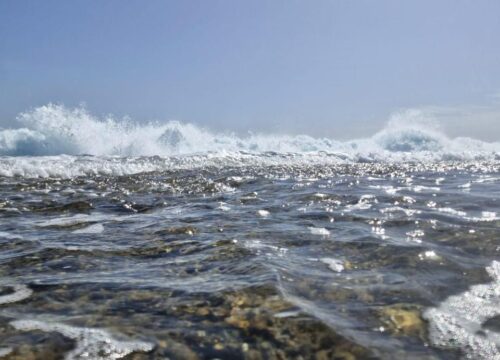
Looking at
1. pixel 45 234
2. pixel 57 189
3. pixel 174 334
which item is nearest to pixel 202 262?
pixel 174 334

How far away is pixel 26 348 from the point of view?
7.54 feet

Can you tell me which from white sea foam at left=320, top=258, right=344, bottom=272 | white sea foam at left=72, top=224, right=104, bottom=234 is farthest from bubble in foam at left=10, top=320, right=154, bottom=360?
white sea foam at left=72, top=224, right=104, bottom=234

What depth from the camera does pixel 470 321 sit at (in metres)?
2.67

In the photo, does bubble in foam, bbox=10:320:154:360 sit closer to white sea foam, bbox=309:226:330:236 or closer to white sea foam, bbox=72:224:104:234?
white sea foam, bbox=72:224:104:234

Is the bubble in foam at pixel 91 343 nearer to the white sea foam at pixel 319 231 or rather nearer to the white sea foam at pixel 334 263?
the white sea foam at pixel 334 263

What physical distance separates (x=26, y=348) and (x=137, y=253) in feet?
6.25

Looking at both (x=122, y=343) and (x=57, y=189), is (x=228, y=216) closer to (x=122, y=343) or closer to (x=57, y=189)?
(x=122, y=343)

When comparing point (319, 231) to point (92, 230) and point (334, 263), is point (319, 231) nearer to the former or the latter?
point (334, 263)

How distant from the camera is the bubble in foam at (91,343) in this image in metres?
2.28

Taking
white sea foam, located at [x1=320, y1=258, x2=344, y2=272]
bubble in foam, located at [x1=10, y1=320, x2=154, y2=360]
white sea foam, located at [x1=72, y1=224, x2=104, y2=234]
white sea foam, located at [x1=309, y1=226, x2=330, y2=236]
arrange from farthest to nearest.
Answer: white sea foam, located at [x1=72, y1=224, x2=104, y2=234] → white sea foam, located at [x1=309, y1=226, x2=330, y2=236] → white sea foam, located at [x1=320, y1=258, x2=344, y2=272] → bubble in foam, located at [x1=10, y1=320, x2=154, y2=360]

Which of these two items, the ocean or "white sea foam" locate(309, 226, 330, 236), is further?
"white sea foam" locate(309, 226, 330, 236)

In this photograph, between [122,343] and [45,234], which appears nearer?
[122,343]

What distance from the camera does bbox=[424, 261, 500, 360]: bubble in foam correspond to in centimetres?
235

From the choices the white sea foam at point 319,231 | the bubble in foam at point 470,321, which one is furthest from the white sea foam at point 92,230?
the bubble in foam at point 470,321
